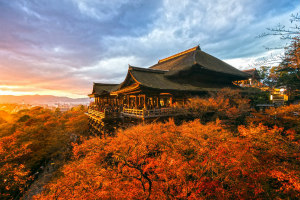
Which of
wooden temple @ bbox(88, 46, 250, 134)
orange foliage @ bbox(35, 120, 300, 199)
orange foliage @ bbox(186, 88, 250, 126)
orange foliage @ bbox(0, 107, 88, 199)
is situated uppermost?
wooden temple @ bbox(88, 46, 250, 134)

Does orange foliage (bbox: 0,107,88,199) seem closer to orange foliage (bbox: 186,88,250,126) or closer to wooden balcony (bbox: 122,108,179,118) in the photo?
Result: wooden balcony (bbox: 122,108,179,118)

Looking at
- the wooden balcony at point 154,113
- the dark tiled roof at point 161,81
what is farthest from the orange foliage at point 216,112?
the dark tiled roof at point 161,81

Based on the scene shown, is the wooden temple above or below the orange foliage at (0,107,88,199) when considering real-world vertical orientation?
above

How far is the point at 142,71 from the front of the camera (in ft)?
56.7

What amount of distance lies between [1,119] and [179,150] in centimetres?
3227

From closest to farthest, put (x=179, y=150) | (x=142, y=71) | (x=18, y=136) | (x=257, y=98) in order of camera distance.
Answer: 1. (x=179, y=150)
2. (x=18, y=136)
3. (x=142, y=71)
4. (x=257, y=98)

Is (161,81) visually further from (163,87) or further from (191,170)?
(191,170)

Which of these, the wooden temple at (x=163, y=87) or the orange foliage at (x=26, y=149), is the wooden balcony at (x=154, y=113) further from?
the orange foliage at (x=26, y=149)

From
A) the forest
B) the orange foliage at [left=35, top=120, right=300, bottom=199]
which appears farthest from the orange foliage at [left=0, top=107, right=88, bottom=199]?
the orange foliage at [left=35, top=120, right=300, bottom=199]

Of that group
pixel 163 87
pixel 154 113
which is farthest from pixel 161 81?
pixel 154 113

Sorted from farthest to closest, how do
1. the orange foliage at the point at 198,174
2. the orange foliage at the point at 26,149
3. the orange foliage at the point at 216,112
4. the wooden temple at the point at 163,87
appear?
the wooden temple at the point at 163,87
the orange foliage at the point at 216,112
the orange foliage at the point at 26,149
the orange foliage at the point at 198,174

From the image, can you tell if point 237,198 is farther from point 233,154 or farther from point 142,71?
point 142,71

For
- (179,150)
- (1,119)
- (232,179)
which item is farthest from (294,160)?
(1,119)

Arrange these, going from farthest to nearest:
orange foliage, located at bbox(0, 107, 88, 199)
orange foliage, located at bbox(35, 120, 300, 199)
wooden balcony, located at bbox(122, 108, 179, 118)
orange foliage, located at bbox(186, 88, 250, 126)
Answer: orange foliage, located at bbox(186, 88, 250, 126) < wooden balcony, located at bbox(122, 108, 179, 118) < orange foliage, located at bbox(0, 107, 88, 199) < orange foliage, located at bbox(35, 120, 300, 199)
